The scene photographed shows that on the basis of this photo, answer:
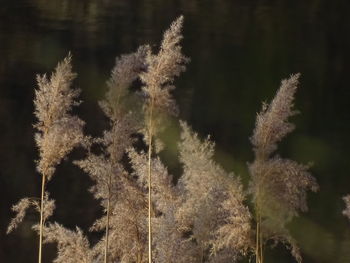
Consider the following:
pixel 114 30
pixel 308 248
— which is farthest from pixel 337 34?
pixel 308 248

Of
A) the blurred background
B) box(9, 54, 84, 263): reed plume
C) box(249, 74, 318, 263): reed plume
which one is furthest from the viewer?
the blurred background

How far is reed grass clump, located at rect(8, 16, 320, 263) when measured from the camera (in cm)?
393

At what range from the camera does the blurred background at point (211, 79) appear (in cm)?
1739

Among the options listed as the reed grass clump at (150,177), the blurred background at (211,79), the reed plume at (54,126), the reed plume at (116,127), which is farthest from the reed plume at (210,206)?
the blurred background at (211,79)

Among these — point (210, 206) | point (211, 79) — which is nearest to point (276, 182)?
point (210, 206)

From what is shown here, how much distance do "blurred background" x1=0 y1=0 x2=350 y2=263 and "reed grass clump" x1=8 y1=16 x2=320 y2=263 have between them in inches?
367

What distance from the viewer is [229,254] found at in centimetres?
451

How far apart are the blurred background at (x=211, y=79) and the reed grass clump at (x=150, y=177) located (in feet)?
30.6

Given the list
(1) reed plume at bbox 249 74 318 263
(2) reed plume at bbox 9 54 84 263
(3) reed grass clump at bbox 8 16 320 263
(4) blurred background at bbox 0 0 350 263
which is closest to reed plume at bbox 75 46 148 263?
(3) reed grass clump at bbox 8 16 320 263

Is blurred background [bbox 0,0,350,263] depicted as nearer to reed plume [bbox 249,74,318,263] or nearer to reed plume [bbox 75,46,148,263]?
reed plume [bbox 75,46,148,263]

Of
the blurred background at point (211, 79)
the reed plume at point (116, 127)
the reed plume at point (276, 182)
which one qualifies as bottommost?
the reed plume at point (276, 182)

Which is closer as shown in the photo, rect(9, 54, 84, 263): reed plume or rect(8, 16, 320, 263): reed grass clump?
rect(8, 16, 320, 263): reed grass clump

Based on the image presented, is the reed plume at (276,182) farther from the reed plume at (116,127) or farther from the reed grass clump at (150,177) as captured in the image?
the reed plume at (116,127)

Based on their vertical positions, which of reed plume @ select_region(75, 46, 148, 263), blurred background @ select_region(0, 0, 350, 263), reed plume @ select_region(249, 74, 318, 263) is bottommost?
Result: reed plume @ select_region(249, 74, 318, 263)
